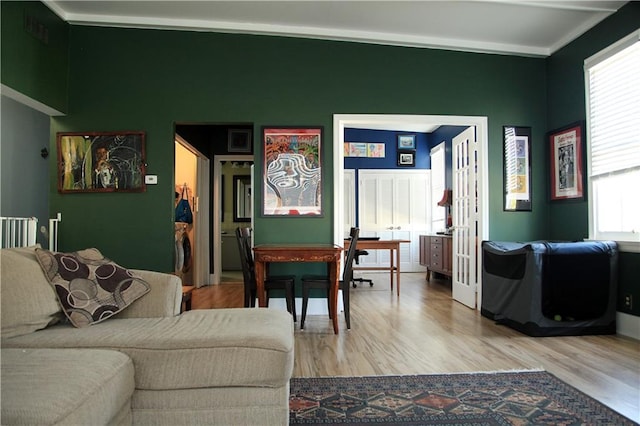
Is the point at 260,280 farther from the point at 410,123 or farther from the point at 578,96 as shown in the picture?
the point at 578,96

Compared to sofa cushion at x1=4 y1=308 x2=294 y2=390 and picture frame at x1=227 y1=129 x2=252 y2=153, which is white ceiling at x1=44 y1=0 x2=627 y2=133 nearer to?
picture frame at x1=227 y1=129 x2=252 y2=153

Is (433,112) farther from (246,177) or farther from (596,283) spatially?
(246,177)

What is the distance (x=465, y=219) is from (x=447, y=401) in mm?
3061

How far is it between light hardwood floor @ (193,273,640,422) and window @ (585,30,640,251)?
41.0 inches

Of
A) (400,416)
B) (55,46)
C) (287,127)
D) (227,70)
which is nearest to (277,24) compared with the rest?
(227,70)

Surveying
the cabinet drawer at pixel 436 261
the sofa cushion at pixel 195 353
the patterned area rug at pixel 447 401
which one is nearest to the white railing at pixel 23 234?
the sofa cushion at pixel 195 353

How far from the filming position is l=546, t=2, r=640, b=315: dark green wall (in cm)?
354

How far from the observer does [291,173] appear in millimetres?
4457

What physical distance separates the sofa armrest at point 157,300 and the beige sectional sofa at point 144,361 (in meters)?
0.13

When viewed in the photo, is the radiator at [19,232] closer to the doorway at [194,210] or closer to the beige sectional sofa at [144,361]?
the beige sectional sofa at [144,361]

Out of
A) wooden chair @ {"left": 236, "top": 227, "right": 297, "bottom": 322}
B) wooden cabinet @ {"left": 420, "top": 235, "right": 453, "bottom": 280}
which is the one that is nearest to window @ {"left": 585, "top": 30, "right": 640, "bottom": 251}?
wooden cabinet @ {"left": 420, "top": 235, "right": 453, "bottom": 280}

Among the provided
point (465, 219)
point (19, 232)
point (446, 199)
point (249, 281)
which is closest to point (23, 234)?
point (19, 232)

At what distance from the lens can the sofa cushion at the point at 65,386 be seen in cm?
113

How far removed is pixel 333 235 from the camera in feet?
14.6
